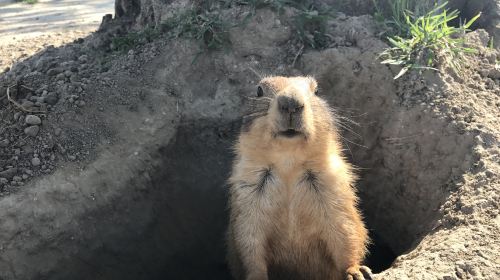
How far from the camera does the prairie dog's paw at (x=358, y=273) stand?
3.94 m

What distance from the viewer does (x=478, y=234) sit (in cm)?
329

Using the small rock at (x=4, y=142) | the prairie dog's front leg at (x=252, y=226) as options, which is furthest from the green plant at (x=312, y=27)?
the small rock at (x=4, y=142)

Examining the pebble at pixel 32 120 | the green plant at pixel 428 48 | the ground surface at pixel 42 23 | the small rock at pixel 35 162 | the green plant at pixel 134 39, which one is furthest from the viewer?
the ground surface at pixel 42 23

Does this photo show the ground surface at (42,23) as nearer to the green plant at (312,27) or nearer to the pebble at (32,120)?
the pebble at (32,120)

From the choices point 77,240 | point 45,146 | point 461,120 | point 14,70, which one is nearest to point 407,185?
point 461,120

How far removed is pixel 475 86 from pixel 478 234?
1.84 m

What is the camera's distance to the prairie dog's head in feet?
11.5

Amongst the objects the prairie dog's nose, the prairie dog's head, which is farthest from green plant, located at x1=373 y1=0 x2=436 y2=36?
the prairie dog's nose

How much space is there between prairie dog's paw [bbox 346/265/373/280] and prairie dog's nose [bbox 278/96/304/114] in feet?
4.57

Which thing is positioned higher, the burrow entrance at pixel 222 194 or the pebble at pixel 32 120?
the pebble at pixel 32 120

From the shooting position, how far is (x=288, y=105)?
137 inches

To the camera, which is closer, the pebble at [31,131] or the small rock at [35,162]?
the small rock at [35,162]

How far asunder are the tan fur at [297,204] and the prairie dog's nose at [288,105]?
0.38 metres

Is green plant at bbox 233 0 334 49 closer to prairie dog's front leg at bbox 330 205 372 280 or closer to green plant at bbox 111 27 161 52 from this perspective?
green plant at bbox 111 27 161 52
